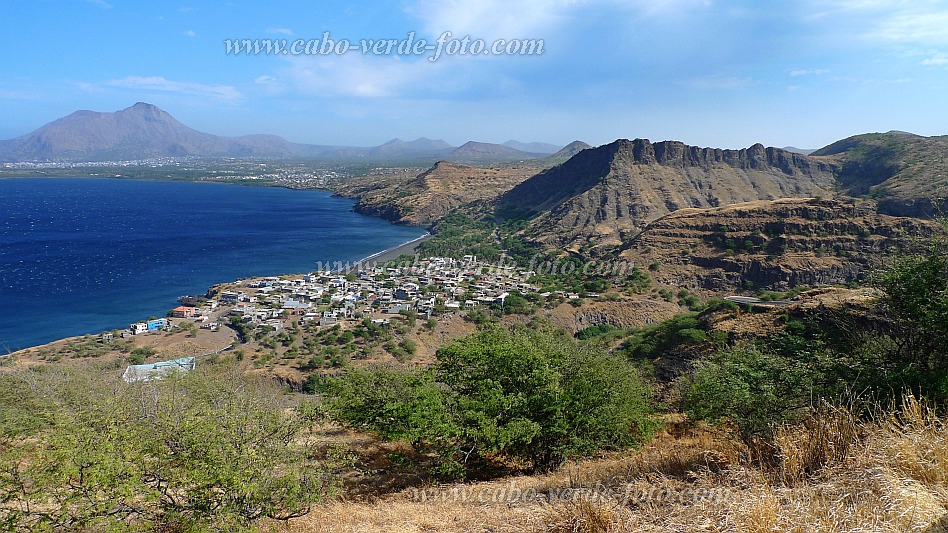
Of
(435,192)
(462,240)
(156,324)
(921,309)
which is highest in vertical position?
(435,192)

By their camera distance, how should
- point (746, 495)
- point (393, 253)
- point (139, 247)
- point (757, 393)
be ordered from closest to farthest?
point (746, 495)
point (757, 393)
point (139, 247)
point (393, 253)

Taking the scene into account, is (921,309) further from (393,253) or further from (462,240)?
(462,240)

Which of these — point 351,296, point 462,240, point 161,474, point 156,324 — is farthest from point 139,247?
point 161,474

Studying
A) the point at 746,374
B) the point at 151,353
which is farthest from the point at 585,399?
the point at 151,353

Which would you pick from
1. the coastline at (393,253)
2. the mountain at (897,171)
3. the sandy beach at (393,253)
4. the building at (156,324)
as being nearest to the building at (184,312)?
the building at (156,324)

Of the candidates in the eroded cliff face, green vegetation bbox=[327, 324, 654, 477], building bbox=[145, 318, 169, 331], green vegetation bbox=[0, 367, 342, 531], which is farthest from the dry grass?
the eroded cliff face

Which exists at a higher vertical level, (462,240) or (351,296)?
(462,240)

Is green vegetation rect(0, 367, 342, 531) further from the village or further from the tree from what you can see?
the village

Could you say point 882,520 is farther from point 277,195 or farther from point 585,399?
point 277,195
